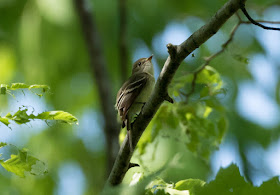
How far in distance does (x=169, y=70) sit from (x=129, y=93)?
153cm

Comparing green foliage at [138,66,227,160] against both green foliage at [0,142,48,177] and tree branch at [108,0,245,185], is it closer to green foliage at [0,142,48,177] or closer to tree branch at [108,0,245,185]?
tree branch at [108,0,245,185]

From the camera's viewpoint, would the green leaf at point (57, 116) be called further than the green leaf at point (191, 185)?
No

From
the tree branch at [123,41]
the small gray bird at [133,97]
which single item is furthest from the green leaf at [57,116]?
the tree branch at [123,41]

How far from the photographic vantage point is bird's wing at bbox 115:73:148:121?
3.91 metres

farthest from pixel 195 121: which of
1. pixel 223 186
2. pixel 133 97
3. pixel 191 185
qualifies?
pixel 223 186

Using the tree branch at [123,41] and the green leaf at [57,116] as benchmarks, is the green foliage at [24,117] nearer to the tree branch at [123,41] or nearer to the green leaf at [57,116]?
the green leaf at [57,116]

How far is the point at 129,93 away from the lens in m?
4.10

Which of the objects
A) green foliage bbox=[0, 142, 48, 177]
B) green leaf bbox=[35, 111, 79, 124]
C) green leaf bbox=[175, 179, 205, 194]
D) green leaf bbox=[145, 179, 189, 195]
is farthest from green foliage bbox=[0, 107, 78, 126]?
green leaf bbox=[175, 179, 205, 194]

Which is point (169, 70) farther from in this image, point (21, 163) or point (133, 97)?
point (133, 97)

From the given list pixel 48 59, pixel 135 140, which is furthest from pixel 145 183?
pixel 48 59

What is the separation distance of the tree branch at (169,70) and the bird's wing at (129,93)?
940 millimetres

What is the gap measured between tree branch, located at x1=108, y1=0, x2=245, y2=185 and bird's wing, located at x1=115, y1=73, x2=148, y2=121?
0.94m

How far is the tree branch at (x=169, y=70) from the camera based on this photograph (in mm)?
2391

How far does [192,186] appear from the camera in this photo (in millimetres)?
2396
